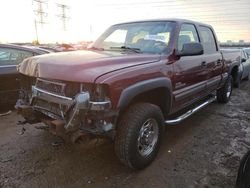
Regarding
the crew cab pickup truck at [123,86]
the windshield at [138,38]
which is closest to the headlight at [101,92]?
the crew cab pickup truck at [123,86]

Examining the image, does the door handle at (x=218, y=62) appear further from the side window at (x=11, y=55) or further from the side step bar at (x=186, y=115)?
the side window at (x=11, y=55)

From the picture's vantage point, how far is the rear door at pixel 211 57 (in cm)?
514

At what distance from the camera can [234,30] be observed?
19375mm

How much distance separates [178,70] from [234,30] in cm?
1745

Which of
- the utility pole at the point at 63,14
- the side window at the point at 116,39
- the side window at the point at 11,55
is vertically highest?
the utility pole at the point at 63,14

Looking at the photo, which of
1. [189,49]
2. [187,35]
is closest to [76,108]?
[189,49]

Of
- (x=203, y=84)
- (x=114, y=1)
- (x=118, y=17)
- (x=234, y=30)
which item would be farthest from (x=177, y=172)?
(x=114, y=1)

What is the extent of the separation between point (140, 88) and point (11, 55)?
12.2 ft

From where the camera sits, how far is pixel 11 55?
5.76 metres

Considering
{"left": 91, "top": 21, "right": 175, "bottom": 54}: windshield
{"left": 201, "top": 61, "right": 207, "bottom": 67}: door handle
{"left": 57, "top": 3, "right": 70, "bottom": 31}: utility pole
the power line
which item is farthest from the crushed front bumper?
{"left": 57, "top": 3, "right": 70, "bottom": 31}: utility pole

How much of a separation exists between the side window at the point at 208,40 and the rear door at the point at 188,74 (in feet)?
1.11

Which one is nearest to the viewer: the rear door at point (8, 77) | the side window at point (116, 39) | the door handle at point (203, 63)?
the side window at point (116, 39)

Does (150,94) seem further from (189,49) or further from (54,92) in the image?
(54,92)

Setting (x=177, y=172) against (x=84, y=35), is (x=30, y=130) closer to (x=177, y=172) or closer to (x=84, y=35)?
(x=177, y=172)
